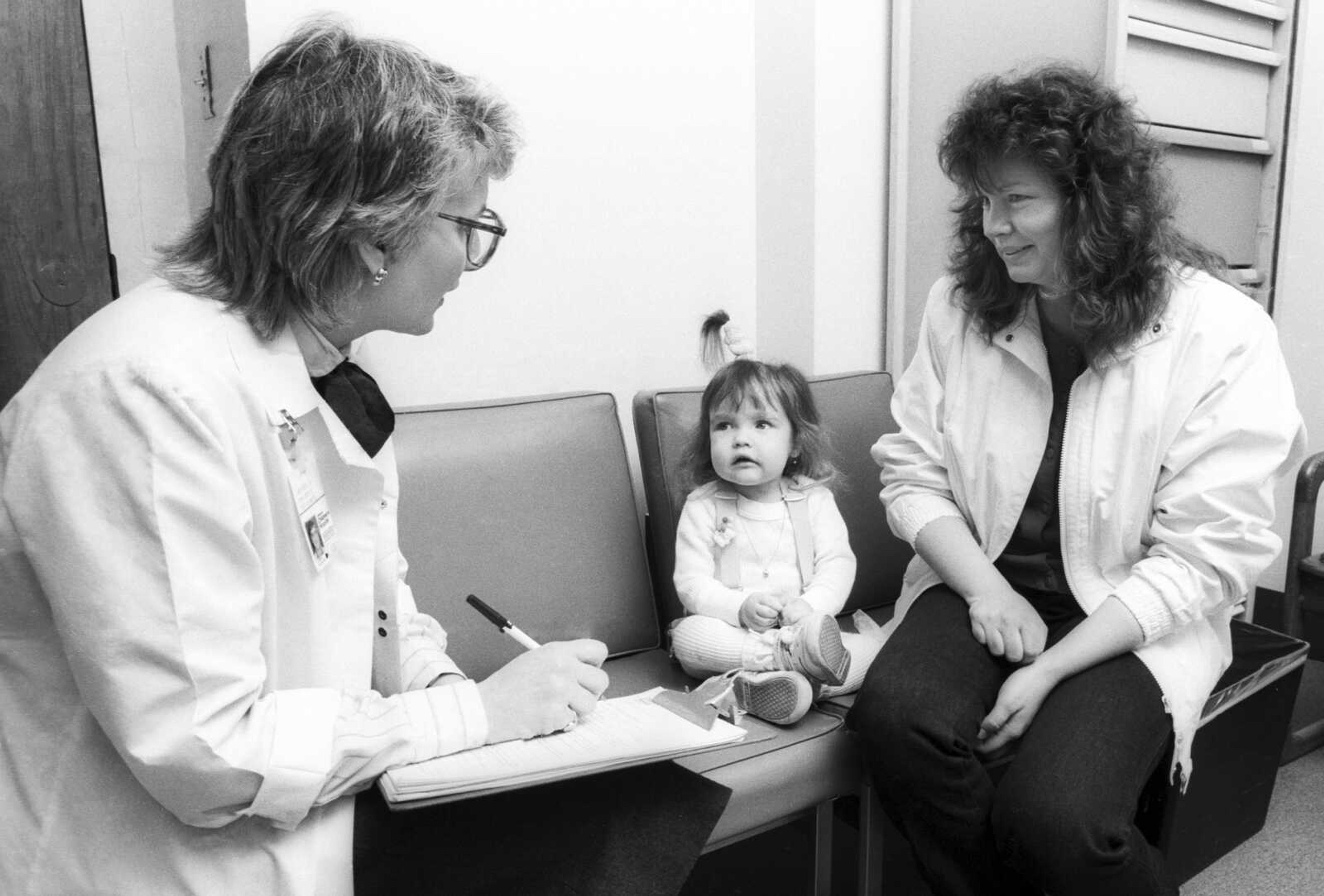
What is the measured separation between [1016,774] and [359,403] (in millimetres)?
1043

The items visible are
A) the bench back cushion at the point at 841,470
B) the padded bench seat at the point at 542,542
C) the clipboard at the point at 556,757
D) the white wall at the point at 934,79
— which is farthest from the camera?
the white wall at the point at 934,79

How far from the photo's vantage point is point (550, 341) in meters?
2.22

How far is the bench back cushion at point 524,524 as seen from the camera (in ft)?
5.88

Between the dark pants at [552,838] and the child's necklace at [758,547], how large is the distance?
83cm

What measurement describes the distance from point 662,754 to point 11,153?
1500 mm

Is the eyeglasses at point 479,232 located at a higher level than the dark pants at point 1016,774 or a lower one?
higher

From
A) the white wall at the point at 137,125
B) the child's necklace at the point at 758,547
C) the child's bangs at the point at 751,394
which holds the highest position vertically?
the white wall at the point at 137,125

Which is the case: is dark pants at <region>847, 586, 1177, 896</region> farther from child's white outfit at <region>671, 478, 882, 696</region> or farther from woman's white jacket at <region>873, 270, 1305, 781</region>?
child's white outfit at <region>671, 478, 882, 696</region>

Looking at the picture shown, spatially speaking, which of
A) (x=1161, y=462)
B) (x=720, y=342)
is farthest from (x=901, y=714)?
(x=720, y=342)

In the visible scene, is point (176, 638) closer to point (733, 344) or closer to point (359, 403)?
point (359, 403)

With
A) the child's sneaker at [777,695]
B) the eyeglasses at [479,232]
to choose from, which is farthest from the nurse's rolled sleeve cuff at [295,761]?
the child's sneaker at [777,695]

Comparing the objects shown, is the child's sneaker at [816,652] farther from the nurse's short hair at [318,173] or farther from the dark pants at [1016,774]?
the nurse's short hair at [318,173]

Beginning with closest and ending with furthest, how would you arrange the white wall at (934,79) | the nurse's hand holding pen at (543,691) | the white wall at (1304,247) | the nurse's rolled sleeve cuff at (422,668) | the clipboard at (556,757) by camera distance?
the clipboard at (556,757) < the nurse's hand holding pen at (543,691) < the nurse's rolled sleeve cuff at (422,668) < the white wall at (934,79) < the white wall at (1304,247)

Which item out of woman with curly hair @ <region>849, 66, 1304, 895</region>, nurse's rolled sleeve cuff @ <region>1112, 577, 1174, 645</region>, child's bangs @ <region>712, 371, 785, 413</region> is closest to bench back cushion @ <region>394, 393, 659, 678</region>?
child's bangs @ <region>712, 371, 785, 413</region>
